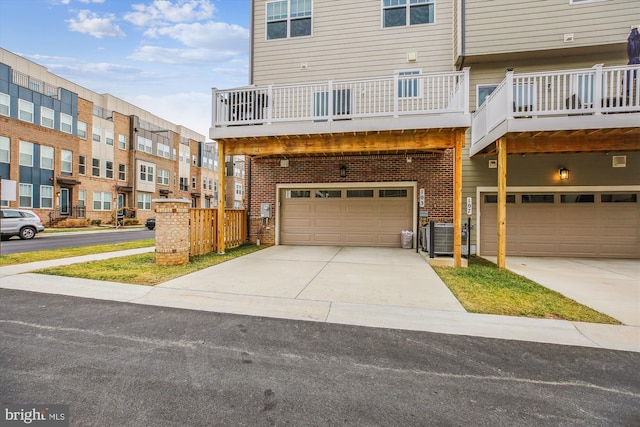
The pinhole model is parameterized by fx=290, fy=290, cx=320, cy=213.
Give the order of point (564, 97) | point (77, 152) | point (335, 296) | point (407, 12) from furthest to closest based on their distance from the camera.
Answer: point (77, 152) < point (407, 12) < point (564, 97) < point (335, 296)

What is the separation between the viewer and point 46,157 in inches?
854

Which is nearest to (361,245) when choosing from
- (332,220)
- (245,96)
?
(332,220)

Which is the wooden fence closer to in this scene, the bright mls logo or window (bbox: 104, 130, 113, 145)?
the bright mls logo

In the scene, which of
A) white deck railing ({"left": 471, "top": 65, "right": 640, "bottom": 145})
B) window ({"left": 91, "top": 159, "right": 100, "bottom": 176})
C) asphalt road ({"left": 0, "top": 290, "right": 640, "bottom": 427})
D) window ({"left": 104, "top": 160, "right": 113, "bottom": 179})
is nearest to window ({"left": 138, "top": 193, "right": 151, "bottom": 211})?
window ({"left": 104, "top": 160, "right": 113, "bottom": 179})

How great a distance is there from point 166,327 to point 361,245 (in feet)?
26.4

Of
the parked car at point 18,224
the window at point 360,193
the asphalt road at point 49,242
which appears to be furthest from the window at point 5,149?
the window at point 360,193

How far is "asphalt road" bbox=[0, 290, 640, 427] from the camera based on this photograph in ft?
6.99

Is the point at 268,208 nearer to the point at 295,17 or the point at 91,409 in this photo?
the point at 295,17

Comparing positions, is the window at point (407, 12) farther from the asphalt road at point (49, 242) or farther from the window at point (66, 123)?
the window at point (66, 123)

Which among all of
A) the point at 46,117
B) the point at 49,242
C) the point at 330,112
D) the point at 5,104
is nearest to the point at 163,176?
the point at 46,117

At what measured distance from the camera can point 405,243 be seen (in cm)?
1034

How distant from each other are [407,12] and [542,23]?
166 inches

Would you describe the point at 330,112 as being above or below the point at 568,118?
above

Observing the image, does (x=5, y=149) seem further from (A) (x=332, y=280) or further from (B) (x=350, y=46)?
(A) (x=332, y=280)
